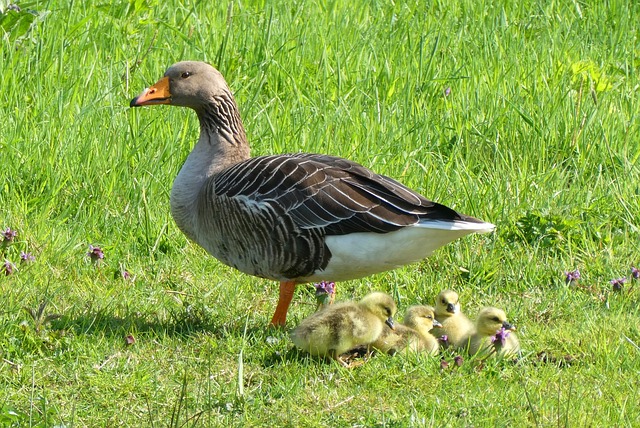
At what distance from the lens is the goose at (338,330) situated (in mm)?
4805

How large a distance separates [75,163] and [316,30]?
104 inches

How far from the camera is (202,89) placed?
19.6ft

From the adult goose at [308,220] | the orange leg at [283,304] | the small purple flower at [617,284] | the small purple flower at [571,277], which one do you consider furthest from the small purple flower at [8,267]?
the small purple flower at [617,284]

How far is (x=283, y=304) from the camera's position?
5.49m

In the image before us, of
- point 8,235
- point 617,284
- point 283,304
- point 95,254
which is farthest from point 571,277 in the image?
point 8,235

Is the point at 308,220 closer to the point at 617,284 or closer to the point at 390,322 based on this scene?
the point at 390,322

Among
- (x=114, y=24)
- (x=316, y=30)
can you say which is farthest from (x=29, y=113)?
(x=316, y=30)

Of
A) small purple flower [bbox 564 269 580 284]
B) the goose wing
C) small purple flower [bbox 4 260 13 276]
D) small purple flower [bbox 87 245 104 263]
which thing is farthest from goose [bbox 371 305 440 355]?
small purple flower [bbox 4 260 13 276]

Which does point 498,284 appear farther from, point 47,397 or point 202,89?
point 47,397

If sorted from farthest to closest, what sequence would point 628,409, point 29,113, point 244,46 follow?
point 244,46
point 29,113
point 628,409

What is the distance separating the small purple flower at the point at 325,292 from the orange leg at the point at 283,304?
0.25m

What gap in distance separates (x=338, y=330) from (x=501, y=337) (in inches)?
30.3

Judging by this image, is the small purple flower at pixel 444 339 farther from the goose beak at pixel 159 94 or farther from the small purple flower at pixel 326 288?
the goose beak at pixel 159 94

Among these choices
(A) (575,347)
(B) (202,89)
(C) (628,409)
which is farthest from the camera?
(B) (202,89)
